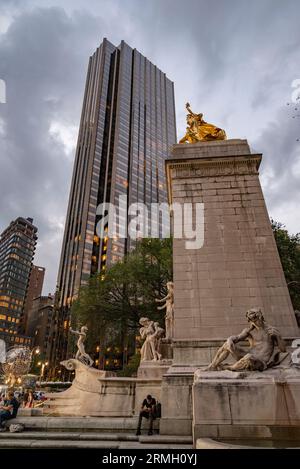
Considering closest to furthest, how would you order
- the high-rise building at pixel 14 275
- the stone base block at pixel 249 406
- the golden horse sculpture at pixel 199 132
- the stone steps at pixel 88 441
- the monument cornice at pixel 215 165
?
the stone base block at pixel 249 406 < the stone steps at pixel 88 441 < the monument cornice at pixel 215 165 < the golden horse sculpture at pixel 199 132 < the high-rise building at pixel 14 275

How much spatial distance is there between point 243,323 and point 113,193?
98.4 m

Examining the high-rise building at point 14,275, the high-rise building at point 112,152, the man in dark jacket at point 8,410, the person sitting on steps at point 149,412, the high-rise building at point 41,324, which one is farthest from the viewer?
the high-rise building at point 41,324

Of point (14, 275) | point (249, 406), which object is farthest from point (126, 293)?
point (14, 275)

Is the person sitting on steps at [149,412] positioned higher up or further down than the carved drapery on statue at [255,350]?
further down

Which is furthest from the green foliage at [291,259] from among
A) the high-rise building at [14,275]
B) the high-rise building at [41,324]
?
the high-rise building at [14,275]

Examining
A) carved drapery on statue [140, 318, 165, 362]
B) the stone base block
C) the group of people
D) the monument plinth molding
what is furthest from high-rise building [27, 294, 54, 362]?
the stone base block

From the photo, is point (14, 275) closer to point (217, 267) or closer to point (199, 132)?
point (199, 132)

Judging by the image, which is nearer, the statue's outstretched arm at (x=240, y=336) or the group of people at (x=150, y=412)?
the statue's outstretched arm at (x=240, y=336)

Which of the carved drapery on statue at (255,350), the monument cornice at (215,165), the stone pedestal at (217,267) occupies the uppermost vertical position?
the monument cornice at (215,165)

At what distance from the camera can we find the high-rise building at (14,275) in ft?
399

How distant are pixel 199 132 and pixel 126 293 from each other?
51.5 ft

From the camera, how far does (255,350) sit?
7.37 m

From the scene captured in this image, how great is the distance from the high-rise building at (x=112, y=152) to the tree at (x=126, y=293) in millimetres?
65855

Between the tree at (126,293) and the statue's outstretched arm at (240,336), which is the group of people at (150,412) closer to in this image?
the statue's outstretched arm at (240,336)
